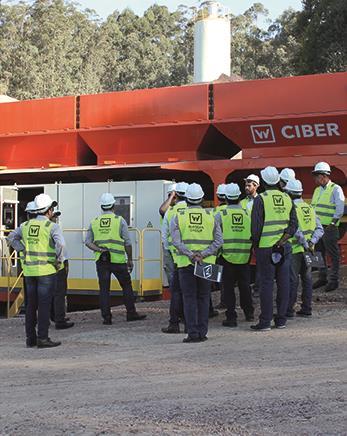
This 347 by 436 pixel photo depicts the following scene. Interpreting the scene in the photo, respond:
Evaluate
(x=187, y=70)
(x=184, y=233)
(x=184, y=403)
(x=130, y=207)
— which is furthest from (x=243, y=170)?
(x=187, y=70)

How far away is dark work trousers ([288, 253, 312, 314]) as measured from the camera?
838 centimetres

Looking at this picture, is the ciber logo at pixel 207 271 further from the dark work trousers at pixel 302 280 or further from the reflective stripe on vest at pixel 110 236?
the reflective stripe on vest at pixel 110 236

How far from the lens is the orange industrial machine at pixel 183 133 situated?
11125mm

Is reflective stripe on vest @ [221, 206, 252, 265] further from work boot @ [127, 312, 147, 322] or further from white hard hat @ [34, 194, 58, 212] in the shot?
white hard hat @ [34, 194, 58, 212]

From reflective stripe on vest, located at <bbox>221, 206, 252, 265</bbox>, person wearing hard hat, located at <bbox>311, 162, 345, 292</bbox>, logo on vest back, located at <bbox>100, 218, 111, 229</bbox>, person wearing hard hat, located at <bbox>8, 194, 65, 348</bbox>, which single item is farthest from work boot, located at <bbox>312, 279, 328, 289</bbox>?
person wearing hard hat, located at <bbox>8, 194, 65, 348</bbox>

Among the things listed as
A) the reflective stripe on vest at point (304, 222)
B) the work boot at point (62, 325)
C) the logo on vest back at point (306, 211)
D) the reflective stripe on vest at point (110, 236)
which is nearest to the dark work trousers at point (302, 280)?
the reflective stripe on vest at point (304, 222)

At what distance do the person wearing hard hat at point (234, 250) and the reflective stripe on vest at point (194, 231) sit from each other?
782mm

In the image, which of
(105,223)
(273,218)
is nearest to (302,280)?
(273,218)

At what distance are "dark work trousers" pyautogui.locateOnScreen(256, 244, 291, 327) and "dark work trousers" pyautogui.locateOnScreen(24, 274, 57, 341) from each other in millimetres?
2496

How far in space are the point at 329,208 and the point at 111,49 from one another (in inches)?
2231

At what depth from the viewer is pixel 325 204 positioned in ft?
31.7

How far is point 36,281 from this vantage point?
7719 millimetres

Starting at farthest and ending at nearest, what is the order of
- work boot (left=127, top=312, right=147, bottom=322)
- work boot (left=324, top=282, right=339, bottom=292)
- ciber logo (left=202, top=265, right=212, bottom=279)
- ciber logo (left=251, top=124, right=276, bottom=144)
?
ciber logo (left=251, top=124, right=276, bottom=144) → work boot (left=324, top=282, right=339, bottom=292) → work boot (left=127, top=312, right=147, bottom=322) → ciber logo (left=202, top=265, right=212, bottom=279)

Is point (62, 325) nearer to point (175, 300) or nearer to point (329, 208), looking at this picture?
point (175, 300)
